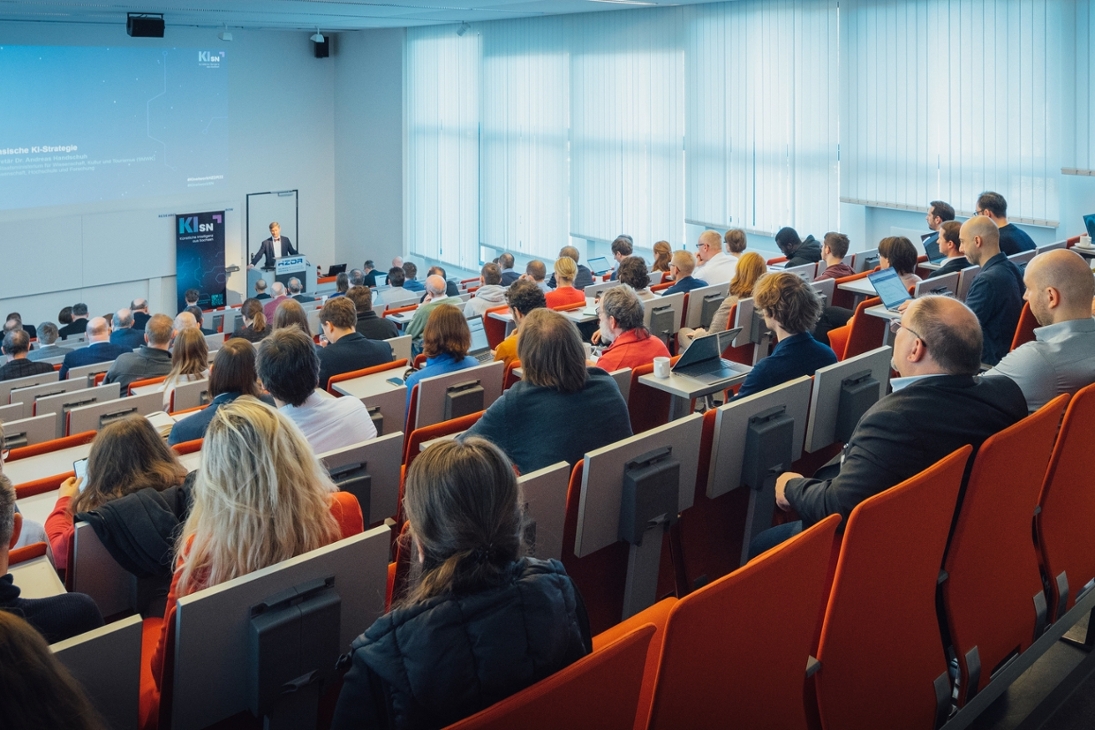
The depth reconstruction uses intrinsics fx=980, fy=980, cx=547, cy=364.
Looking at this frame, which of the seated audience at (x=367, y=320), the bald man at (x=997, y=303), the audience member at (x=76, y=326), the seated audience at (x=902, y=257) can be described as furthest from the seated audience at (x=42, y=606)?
the audience member at (x=76, y=326)

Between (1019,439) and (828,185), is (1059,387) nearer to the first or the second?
(1019,439)

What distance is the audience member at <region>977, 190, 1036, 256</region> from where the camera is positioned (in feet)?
23.8

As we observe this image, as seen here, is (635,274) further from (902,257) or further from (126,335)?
(126,335)

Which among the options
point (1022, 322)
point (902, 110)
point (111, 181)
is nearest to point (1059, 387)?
point (1022, 322)

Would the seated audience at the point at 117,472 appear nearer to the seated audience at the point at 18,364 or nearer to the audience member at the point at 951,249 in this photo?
the audience member at the point at 951,249

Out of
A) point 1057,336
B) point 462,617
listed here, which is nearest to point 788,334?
point 1057,336

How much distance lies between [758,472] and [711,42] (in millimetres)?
9451

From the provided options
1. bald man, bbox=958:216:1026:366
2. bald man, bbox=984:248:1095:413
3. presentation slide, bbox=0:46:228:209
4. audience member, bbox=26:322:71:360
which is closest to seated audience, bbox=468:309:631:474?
bald man, bbox=984:248:1095:413

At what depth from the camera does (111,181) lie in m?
14.7

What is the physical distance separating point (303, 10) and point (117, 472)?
36.3 ft

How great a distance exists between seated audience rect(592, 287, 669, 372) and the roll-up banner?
40.4 ft

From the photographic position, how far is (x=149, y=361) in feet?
22.8

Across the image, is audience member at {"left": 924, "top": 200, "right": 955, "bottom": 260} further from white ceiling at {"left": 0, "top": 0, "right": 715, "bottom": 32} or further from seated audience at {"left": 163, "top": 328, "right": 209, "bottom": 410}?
seated audience at {"left": 163, "top": 328, "right": 209, "bottom": 410}

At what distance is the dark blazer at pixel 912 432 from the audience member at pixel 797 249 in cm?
560
